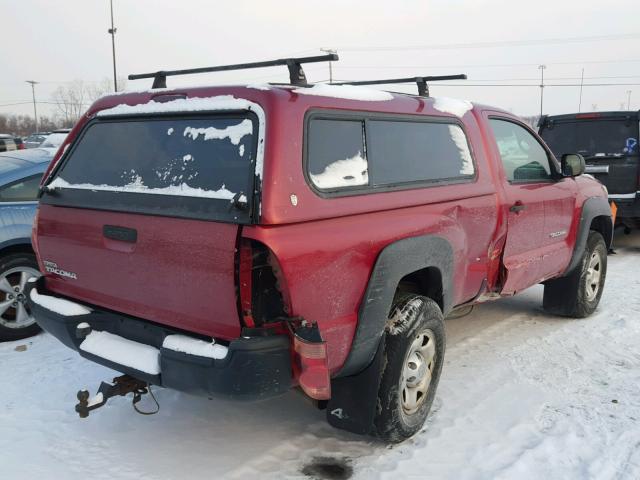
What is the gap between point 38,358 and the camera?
181 inches

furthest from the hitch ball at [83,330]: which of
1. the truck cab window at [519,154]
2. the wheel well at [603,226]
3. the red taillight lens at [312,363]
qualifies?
the wheel well at [603,226]

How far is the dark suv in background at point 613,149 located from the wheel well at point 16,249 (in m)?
7.63

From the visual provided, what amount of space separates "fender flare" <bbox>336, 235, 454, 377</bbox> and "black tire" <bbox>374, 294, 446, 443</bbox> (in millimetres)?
135

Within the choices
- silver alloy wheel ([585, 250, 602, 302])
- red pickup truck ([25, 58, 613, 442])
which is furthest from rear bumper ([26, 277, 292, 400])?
silver alloy wheel ([585, 250, 602, 302])

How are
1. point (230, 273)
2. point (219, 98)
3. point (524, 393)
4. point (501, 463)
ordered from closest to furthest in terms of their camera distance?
1. point (230, 273)
2. point (219, 98)
3. point (501, 463)
4. point (524, 393)

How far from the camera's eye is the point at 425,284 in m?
3.66

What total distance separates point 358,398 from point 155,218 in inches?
55.9

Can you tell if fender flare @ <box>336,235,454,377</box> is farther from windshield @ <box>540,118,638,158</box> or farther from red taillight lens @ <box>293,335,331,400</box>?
windshield @ <box>540,118,638,158</box>

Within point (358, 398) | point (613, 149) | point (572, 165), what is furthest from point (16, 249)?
point (613, 149)

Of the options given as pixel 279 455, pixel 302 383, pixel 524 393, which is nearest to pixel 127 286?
pixel 302 383

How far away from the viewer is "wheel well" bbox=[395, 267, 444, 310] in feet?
11.8

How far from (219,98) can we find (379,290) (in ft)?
4.10

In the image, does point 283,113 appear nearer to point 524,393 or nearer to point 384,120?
point 384,120

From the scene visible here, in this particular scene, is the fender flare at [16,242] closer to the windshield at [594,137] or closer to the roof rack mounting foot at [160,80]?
the roof rack mounting foot at [160,80]
